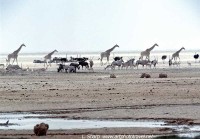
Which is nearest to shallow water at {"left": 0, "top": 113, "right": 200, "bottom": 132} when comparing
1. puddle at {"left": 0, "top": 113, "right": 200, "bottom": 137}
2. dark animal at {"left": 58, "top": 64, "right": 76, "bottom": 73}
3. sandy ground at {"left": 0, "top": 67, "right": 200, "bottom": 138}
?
puddle at {"left": 0, "top": 113, "right": 200, "bottom": 137}

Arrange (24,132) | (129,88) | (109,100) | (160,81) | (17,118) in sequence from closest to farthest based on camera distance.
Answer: (24,132)
(17,118)
(109,100)
(129,88)
(160,81)

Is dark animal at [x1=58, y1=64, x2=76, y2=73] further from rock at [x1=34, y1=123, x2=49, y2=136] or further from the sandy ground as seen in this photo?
rock at [x1=34, y1=123, x2=49, y2=136]

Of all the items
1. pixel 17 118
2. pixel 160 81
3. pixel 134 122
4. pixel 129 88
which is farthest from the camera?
pixel 160 81

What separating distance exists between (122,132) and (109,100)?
9.12 m

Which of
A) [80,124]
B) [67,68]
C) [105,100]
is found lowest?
[80,124]

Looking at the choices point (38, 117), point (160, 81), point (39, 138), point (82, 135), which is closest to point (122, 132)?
point (82, 135)

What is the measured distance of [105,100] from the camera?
27.0 m

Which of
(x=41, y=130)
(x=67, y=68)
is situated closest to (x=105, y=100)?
(x=41, y=130)

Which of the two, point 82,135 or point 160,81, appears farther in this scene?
point 160,81

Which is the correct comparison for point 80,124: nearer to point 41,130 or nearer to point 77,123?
point 77,123

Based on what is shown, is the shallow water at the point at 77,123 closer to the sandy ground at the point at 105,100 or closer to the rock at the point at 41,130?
the sandy ground at the point at 105,100

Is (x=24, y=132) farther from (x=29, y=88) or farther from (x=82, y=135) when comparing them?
(x=29, y=88)

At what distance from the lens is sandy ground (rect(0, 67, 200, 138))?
21.5 meters

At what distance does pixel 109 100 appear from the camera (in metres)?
27.0
